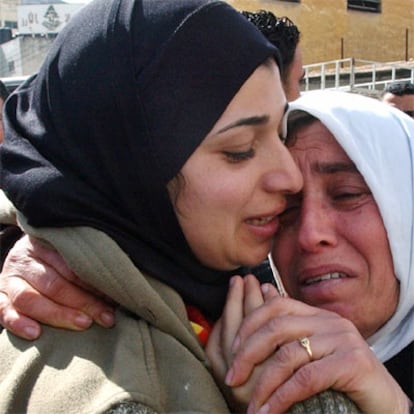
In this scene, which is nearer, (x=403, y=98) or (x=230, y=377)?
(x=230, y=377)

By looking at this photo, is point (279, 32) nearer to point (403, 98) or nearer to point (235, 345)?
point (235, 345)

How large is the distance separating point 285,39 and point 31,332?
117 inches

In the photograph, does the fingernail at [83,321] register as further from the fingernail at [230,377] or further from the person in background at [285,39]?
the person in background at [285,39]

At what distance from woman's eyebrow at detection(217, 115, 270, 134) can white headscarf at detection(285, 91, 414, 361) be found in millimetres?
553

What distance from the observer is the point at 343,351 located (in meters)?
1.51

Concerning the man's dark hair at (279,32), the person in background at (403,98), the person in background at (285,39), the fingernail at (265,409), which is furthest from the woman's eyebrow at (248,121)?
the person in background at (403,98)

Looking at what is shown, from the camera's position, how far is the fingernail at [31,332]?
1.59 m

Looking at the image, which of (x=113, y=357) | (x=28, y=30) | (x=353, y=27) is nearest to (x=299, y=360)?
(x=113, y=357)

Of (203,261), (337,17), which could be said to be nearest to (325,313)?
(203,261)

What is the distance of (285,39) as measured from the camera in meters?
4.12

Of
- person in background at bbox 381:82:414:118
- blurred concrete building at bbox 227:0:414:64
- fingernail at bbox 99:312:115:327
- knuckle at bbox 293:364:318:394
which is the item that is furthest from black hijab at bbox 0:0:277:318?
blurred concrete building at bbox 227:0:414:64

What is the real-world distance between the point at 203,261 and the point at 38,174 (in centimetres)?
45

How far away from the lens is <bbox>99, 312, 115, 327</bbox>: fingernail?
1.54 m

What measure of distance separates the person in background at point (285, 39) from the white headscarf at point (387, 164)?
163 centimetres
